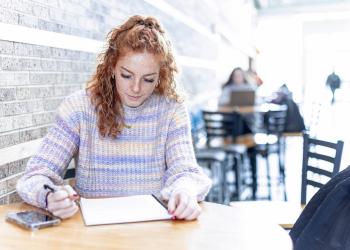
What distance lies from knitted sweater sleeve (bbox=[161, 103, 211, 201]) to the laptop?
3900mm

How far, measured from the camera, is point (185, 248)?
112cm

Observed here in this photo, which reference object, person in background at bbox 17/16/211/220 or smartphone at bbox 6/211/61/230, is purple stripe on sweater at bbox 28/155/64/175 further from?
smartphone at bbox 6/211/61/230

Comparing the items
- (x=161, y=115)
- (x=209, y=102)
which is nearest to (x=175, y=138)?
(x=161, y=115)

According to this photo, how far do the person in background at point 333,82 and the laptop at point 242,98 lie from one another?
7956 millimetres

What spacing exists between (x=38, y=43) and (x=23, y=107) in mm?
287

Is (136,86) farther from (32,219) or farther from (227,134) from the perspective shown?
(227,134)

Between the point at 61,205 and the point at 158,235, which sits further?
the point at 61,205

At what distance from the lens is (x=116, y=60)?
5.73 feet

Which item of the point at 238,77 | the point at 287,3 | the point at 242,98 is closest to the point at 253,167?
the point at 242,98

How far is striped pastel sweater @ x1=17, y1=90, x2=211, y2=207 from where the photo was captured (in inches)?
64.7

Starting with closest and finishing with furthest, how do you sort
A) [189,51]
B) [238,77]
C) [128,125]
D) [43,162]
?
[43,162] < [128,125] < [189,51] < [238,77]

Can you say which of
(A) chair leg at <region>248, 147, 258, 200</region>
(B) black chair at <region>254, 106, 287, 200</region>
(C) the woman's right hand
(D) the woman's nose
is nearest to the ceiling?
(B) black chair at <region>254, 106, 287, 200</region>

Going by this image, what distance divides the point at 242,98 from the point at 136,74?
4136mm

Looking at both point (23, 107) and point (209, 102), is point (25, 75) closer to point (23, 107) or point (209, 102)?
point (23, 107)
